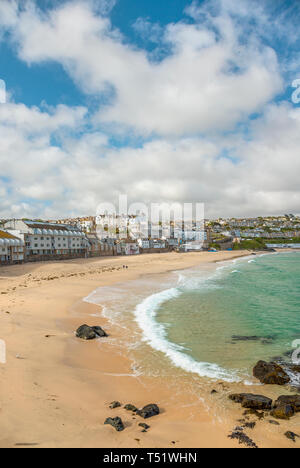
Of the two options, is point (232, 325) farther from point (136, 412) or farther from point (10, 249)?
point (10, 249)

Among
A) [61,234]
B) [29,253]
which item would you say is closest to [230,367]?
[29,253]

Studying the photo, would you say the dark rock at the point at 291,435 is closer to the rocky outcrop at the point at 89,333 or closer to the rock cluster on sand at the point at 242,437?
the rock cluster on sand at the point at 242,437

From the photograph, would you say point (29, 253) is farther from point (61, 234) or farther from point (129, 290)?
point (129, 290)

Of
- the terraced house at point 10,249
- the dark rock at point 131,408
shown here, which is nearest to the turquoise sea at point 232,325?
the dark rock at point 131,408

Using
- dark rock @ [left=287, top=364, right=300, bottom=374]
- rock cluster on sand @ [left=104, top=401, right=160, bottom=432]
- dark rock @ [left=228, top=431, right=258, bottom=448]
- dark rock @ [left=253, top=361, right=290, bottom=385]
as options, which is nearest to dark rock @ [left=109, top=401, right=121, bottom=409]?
rock cluster on sand @ [left=104, top=401, right=160, bottom=432]

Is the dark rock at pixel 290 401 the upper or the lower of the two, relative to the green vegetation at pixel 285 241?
upper

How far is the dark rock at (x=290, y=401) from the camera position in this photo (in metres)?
7.89

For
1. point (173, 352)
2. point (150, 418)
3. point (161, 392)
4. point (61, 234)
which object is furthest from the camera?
point (61, 234)

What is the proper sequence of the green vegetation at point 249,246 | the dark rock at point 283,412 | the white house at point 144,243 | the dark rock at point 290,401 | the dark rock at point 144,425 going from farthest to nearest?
the green vegetation at point 249,246 < the white house at point 144,243 < the dark rock at point 290,401 < the dark rock at point 283,412 < the dark rock at point 144,425

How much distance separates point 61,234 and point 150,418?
184 feet

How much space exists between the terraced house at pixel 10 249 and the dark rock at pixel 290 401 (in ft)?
144

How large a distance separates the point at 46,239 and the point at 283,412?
180 ft

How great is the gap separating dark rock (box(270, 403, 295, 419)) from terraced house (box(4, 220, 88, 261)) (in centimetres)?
4935

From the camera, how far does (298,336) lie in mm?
14922
